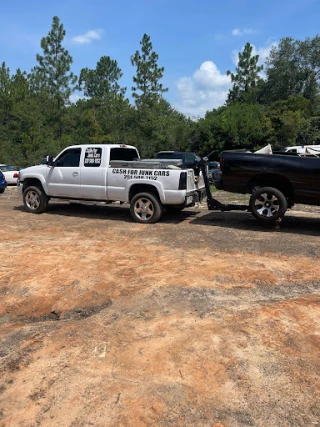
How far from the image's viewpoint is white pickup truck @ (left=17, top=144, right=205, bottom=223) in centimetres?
894

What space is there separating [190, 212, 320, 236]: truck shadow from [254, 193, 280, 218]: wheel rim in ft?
1.38

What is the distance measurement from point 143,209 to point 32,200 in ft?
11.6

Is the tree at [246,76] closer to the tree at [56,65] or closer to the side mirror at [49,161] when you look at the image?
the tree at [56,65]

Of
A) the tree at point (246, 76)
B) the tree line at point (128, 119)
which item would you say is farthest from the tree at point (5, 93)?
the tree at point (246, 76)

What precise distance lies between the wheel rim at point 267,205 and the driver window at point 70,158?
4.73 m

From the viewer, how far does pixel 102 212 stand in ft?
36.3

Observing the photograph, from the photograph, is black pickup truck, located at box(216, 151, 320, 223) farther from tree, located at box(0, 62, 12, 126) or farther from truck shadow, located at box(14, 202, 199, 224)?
tree, located at box(0, 62, 12, 126)

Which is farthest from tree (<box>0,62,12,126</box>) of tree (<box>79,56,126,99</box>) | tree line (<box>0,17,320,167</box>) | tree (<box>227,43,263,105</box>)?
tree (<box>227,43,263,105</box>)

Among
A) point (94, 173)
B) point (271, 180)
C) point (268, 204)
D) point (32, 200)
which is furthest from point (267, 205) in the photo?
point (32, 200)

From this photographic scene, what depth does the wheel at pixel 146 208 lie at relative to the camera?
9.12m

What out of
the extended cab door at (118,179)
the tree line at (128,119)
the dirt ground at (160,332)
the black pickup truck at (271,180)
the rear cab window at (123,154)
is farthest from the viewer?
the tree line at (128,119)

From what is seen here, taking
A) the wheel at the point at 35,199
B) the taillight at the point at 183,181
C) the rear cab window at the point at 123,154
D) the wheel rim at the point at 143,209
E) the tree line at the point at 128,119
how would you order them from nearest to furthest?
the taillight at the point at 183,181
the wheel rim at the point at 143,209
the rear cab window at the point at 123,154
the wheel at the point at 35,199
the tree line at the point at 128,119

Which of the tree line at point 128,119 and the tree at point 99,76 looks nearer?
the tree line at point 128,119

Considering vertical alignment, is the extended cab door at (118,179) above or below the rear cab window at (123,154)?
below
